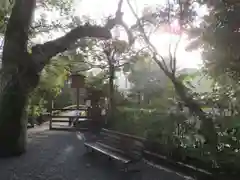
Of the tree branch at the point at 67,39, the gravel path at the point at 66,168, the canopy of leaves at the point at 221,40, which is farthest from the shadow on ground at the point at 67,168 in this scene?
the canopy of leaves at the point at 221,40

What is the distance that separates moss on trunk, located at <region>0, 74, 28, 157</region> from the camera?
11.6 meters

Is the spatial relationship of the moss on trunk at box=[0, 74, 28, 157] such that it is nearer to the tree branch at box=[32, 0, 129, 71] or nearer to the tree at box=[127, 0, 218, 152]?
the tree branch at box=[32, 0, 129, 71]

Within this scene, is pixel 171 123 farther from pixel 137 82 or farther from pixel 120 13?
→ pixel 137 82

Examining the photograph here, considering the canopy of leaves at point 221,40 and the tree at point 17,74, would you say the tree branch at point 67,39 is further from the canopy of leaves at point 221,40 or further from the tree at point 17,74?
the canopy of leaves at point 221,40

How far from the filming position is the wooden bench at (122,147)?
8.51m

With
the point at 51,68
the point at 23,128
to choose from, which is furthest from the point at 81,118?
the point at 23,128

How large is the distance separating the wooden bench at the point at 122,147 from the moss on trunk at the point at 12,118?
2707 mm

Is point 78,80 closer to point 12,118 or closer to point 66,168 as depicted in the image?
point 12,118

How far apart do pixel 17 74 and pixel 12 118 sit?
5.06 ft

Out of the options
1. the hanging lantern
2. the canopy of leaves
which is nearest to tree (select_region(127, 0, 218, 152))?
the canopy of leaves

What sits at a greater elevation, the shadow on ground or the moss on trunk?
the moss on trunk

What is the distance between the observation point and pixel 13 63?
38.0 feet

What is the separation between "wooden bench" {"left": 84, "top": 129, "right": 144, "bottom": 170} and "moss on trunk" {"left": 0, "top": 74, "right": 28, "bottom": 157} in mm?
2707

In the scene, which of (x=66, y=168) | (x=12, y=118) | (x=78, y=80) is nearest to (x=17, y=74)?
(x=12, y=118)
